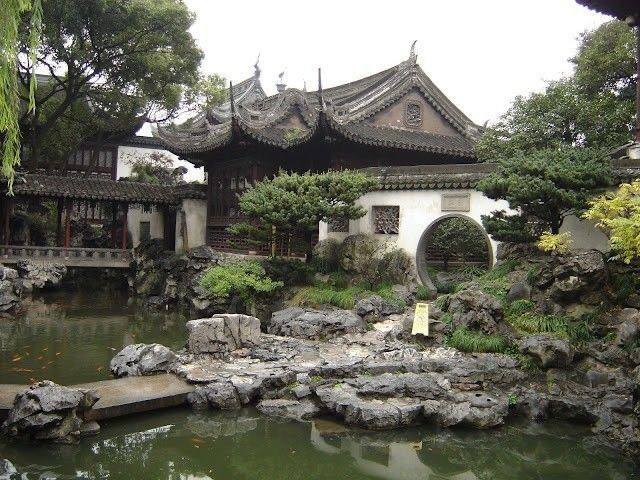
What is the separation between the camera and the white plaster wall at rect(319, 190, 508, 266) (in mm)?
13734

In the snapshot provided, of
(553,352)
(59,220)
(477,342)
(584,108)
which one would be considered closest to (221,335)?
(477,342)

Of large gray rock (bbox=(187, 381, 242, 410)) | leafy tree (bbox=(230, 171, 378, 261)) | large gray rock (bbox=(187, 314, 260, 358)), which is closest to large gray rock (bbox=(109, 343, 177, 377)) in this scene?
large gray rock (bbox=(187, 314, 260, 358))

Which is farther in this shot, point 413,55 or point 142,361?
point 413,55

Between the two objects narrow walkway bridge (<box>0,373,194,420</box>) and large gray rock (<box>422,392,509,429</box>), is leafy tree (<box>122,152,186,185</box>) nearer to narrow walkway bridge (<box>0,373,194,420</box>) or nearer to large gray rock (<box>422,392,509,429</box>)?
narrow walkway bridge (<box>0,373,194,420</box>)

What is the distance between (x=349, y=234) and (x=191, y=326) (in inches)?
254

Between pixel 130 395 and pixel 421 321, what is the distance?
5321mm

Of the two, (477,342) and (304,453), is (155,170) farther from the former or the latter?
(304,453)

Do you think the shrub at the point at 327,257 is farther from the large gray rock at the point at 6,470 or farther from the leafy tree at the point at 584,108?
the large gray rock at the point at 6,470

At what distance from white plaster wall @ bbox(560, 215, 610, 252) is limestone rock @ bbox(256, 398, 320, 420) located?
699 centimetres

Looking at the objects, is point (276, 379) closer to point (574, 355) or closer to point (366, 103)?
point (574, 355)

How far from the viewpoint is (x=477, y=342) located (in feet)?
33.2

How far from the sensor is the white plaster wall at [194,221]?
2180 cm

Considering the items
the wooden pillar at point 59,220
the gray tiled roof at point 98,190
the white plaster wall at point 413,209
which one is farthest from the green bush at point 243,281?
the wooden pillar at point 59,220

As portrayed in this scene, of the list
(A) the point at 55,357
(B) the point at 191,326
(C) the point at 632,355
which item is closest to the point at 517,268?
(C) the point at 632,355
